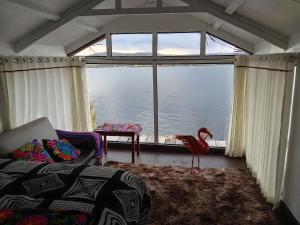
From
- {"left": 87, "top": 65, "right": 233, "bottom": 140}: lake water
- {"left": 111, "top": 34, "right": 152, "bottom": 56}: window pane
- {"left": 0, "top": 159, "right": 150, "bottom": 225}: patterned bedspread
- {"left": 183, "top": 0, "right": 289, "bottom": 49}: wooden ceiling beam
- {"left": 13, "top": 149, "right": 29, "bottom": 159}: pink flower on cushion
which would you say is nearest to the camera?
{"left": 0, "top": 159, "right": 150, "bottom": 225}: patterned bedspread

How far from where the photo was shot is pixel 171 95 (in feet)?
15.8

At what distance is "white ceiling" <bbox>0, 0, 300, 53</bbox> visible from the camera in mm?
2291

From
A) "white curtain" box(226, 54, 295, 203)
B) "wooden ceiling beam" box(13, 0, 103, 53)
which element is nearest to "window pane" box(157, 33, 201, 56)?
"white curtain" box(226, 54, 295, 203)

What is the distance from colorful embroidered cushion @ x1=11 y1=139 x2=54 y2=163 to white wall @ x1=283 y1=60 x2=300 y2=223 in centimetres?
264

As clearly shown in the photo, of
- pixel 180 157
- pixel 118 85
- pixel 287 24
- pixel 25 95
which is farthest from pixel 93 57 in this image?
pixel 287 24

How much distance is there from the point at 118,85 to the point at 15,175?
308cm

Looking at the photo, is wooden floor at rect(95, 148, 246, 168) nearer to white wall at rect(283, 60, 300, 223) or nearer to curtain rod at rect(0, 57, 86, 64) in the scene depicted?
white wall at rect(283, 60, 300, 223)

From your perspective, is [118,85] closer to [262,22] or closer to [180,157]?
[180,157]

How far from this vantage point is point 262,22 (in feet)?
9.29

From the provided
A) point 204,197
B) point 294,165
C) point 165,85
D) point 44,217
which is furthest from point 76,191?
point 165,85

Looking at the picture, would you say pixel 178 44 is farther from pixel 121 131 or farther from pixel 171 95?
pixel 121 131

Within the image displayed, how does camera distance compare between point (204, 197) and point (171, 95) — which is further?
point (171, 95)

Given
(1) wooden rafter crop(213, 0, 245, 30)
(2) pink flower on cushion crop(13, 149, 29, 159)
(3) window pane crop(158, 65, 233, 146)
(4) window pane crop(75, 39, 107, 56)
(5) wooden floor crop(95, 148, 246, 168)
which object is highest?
(1) wooden rafter crop(213, 0, 245, 30)

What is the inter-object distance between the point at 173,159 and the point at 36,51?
9.07 ft
